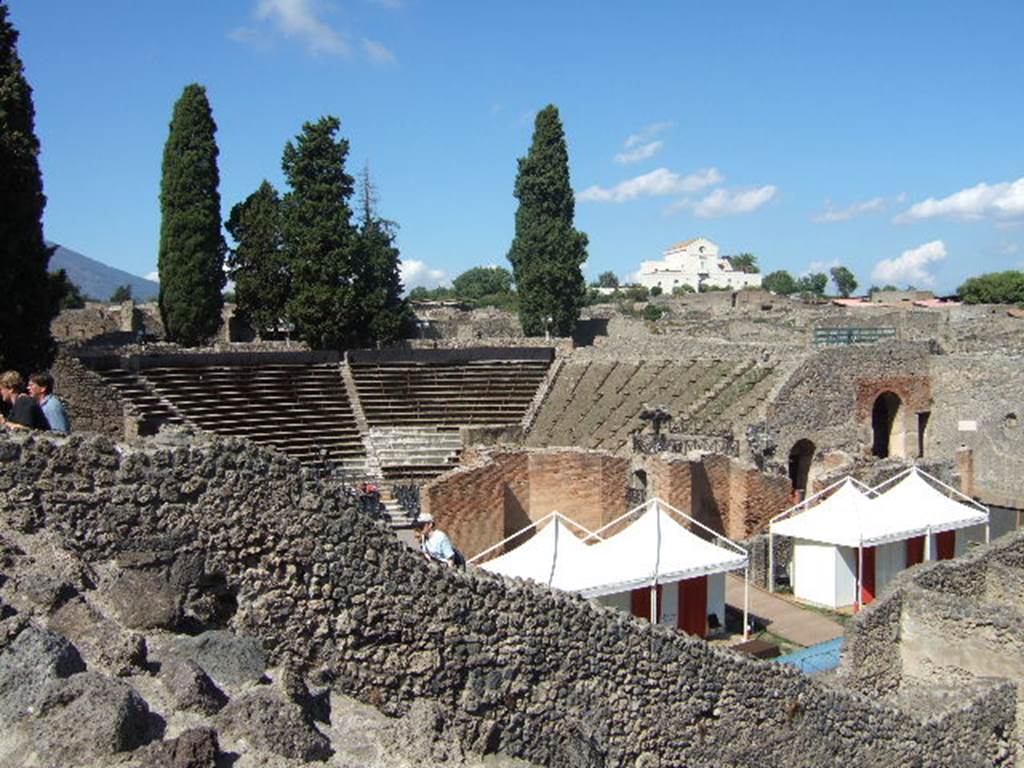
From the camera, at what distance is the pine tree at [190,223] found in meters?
32.1

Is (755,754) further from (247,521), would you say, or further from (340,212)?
(340,212)

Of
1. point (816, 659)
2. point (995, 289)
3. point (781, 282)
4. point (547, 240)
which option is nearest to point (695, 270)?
point (781, 282)

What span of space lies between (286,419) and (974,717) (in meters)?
18.5

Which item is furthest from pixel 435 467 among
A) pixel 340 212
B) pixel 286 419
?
pixel 340 212

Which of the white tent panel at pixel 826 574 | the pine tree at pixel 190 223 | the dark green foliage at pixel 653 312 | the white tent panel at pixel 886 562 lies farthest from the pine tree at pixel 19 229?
the dark green foliage at pixel 653 312

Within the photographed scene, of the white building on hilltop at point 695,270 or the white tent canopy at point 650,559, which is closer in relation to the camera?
the white tent canopy at point 650,559

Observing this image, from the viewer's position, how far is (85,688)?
15.1ft

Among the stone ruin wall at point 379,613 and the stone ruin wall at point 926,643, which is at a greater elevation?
the stone ruin wall at point 379,613

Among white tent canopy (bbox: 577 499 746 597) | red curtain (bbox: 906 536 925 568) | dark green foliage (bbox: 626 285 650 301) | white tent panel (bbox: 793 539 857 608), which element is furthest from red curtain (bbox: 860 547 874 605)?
dark green foliage (bbox: 626 285 650 301)

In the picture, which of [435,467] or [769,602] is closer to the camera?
[769,602]

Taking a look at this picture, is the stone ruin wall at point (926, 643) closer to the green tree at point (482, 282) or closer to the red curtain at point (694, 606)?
the red curtain at point (694, 606)

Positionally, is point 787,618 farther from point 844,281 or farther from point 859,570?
point 844,281

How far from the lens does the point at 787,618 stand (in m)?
15.0

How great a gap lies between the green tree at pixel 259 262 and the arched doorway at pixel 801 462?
17.9 m
